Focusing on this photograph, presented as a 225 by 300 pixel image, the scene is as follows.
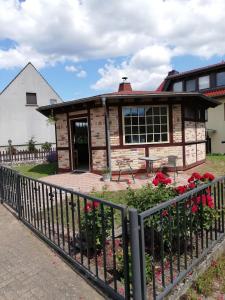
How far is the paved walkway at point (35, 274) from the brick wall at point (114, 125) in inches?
242

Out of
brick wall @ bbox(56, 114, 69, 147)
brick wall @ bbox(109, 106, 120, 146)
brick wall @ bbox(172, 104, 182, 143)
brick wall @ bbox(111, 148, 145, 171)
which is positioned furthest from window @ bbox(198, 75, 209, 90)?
brick wall @ bbox(56, 114, 69, 147)

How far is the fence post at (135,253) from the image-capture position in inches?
91.9

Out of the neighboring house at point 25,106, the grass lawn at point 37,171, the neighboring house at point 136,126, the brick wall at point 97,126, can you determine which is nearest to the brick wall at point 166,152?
the neighboring house at point 136,126

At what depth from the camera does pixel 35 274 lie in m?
3.30

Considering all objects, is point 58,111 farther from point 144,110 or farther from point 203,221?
point 203,221

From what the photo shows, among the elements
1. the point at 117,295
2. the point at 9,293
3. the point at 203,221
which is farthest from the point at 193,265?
the point at 9,293

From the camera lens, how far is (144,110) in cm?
1049

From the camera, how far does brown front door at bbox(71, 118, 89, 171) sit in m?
11.8

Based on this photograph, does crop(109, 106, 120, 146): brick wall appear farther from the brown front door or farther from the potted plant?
the brown front door

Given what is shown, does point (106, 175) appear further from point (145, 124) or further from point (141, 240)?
point (141, 240)

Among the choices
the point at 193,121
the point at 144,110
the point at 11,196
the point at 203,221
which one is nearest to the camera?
the point at 203,221

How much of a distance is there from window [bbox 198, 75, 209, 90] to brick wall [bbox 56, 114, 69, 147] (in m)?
11.5

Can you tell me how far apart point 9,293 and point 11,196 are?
10.7 feet

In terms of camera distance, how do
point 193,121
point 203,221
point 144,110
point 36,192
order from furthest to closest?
point 193,121 < point 144,110 < point 36,192 < point 203,221
